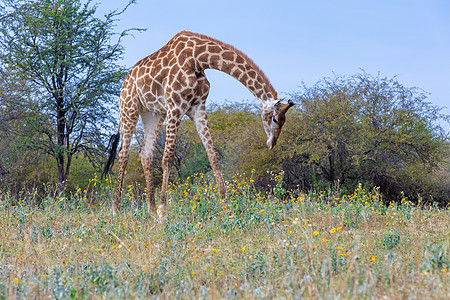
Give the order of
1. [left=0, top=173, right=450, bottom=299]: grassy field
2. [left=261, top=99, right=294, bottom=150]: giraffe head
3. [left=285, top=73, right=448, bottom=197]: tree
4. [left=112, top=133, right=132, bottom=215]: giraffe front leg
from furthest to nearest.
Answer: [left=285, top=73, right=448, bottom=197]: tree
[left=112, top=133, right=132, bottom=215]: giraffe front leg
[left=261, top=99, right=294, bottom=150]: giraffe head
[left=0, top=173, right=450, bottom=299]: grassy field

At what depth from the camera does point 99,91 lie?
1883 centimetres

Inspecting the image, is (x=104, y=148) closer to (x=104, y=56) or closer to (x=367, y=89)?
(x=104, y=56)

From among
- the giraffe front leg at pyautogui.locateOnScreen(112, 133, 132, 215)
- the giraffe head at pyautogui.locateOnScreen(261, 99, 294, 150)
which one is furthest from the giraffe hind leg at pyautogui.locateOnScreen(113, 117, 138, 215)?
the giraffe head at pyautogui.locateOnScreen(261, 99, 294, 150)

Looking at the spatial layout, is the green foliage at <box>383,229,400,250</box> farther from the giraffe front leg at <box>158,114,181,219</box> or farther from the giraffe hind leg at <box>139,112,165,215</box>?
the giraffe hind leg at <box>139,112,165,215</box>

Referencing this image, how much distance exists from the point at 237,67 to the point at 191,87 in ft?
3.29

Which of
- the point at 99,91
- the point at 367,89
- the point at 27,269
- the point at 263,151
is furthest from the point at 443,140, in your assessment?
the point at 27,269

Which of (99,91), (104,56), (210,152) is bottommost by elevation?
(210,152)

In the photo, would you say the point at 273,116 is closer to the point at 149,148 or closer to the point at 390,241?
the point at 149,148

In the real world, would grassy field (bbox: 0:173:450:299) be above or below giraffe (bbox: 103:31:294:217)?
below

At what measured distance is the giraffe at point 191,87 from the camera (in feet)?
26.2

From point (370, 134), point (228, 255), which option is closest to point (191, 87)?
point (228, 255)

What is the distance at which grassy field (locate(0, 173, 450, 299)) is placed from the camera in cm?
390

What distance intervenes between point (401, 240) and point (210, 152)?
367 centimetres

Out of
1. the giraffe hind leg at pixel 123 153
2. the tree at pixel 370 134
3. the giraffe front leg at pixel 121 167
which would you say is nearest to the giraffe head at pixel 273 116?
the giraffe hind leg at pixel 123 153
